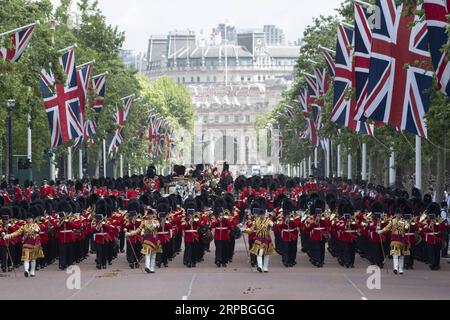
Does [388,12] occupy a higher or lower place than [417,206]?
higher

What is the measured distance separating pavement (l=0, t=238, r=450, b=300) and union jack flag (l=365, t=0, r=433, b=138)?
149 inches

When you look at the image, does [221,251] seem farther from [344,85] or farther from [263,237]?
[344,85]

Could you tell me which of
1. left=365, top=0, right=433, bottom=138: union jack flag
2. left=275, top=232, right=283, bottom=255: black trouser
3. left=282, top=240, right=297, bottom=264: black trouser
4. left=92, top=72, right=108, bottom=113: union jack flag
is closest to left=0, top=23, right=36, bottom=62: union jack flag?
left=275, top=232, right=283, bottom=255: black trouser

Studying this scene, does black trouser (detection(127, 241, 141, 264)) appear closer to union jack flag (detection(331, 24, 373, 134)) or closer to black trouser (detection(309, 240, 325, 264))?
black trouser (detection(309, 240, 325, 264))

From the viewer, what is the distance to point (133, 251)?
3891cm

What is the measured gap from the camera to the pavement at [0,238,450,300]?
30016 mm

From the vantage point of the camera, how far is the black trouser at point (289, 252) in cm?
3938

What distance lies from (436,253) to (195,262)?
19.8 ft

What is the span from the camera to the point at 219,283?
33.4 metres

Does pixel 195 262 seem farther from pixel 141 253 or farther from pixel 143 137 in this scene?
pixel 143 137

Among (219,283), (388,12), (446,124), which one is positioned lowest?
(219,283)
